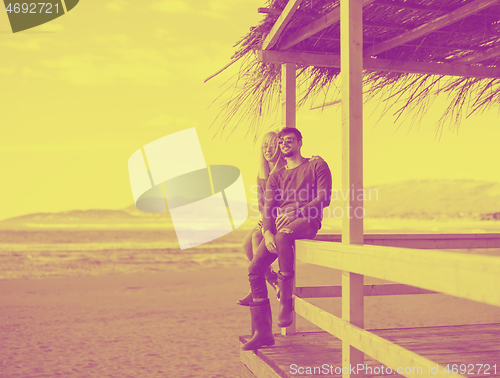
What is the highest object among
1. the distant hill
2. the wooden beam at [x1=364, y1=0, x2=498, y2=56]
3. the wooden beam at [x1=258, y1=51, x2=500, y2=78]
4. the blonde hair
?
the wooden beam at [x1=364, y1=0, x2=498, y2=56]

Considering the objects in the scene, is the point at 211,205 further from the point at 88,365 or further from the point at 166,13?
the point at 88,365

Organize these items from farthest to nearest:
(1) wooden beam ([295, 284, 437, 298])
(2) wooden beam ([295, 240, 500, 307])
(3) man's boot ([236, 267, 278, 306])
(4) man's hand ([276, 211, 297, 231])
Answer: (1) wooden beam ([295, 284, 437, 298]) → (3) man's boot ([236, 267, 278, 306]) → (4) man's hand ([276, 211, 297, 231]) → (2) wooden beam ([295, 240, 500, 307])

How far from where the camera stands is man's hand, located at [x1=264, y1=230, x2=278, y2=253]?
3.54 m

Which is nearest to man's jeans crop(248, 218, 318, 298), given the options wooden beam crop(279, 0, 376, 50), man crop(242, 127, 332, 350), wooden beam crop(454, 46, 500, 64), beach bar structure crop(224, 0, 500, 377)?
man crop(242, 127, 332, 350)

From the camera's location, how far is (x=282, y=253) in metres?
3.38

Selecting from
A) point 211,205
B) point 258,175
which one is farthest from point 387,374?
point 211,205

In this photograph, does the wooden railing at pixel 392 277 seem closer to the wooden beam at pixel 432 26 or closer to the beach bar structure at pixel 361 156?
the beach bar structure at pixel 361 156

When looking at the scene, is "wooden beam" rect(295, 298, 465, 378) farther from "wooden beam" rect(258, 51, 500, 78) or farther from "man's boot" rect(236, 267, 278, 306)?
"wooden beam" rect(258, 51, 500, 78)

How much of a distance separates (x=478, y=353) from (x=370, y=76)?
300 cm

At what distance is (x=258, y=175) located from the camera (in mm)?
4090

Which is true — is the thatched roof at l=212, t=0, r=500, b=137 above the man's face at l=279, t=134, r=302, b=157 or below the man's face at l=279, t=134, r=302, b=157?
above

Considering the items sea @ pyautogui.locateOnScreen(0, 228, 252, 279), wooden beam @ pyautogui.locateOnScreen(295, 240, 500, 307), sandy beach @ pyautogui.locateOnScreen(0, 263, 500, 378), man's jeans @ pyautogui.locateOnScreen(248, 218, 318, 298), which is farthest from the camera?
sea @ pyautogui.locateOnScreen(0, 228, 252, 279)

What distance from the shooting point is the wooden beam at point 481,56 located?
4.62 m

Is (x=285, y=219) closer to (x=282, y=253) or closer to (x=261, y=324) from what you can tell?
(x=282, y=253)
